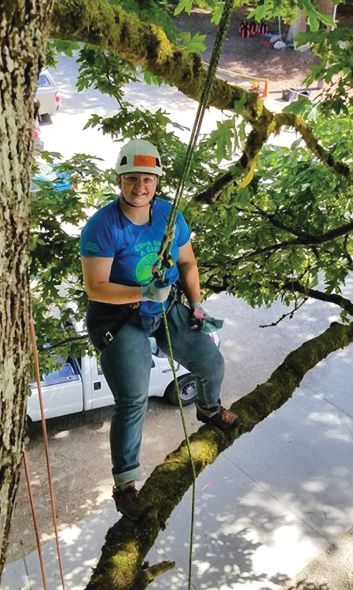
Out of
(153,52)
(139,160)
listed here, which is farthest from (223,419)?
(153,52)

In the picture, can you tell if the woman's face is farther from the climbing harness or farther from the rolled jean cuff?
the rolled jean cuff

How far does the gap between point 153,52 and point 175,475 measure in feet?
6.71

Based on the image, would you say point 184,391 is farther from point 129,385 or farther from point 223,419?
point 129,385

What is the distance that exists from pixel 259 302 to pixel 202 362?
2.64 meters

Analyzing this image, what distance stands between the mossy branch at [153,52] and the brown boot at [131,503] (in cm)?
200

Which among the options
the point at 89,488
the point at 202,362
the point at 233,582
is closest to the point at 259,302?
the point at 202,362

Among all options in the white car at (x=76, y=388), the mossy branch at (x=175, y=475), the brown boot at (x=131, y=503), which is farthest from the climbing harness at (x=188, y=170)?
the white car at (x=76, y=388)

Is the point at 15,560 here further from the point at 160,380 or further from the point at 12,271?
the point at 12,271

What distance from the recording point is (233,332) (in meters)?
12.2

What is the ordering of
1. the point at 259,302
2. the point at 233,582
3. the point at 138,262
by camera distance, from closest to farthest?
the point at 138,262, the point at 259,302, the point at 233,582

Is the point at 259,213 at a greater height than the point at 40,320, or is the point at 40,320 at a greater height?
the point at 259,213

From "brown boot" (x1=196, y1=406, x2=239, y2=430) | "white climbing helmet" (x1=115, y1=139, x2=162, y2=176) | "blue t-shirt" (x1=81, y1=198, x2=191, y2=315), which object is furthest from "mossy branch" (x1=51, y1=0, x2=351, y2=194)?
"brown boot" (x1=196, y1=406, x2=239, y2=430)

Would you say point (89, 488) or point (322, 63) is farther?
point (89, 488)

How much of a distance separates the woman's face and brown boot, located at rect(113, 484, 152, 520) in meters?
1.41
